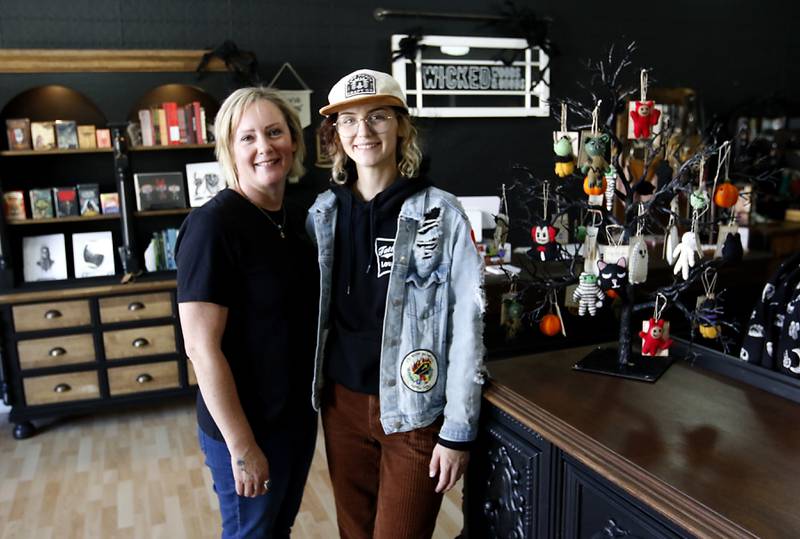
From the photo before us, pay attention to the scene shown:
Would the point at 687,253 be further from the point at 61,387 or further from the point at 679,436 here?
the point at 61,387

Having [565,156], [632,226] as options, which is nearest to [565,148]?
[565,156]

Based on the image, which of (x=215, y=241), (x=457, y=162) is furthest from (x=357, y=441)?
(x=457, y=162)

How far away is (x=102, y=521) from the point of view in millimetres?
2846

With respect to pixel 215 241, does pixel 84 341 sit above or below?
below

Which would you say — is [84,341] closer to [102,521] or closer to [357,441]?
[102,521]

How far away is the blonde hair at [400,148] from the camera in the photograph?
5.49 feet

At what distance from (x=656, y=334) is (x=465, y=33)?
3577 mm

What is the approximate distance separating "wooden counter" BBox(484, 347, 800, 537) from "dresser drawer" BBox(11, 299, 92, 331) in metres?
2.84

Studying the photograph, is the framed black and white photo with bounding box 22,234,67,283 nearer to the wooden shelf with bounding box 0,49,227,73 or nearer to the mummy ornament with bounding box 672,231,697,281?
the wooden shelf with bounding box 0,49,227,73

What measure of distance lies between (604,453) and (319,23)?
151 inches

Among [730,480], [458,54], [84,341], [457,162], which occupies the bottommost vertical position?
[84,341]

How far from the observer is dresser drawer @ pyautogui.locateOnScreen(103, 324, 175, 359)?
3789mm

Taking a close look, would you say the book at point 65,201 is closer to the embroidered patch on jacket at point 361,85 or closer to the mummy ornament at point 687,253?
the embroidered patch on jacket at point 361,85

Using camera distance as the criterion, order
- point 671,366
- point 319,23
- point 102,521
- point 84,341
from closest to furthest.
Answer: point 671,366 < point 102,521 < point 84,341 < point 319,23
